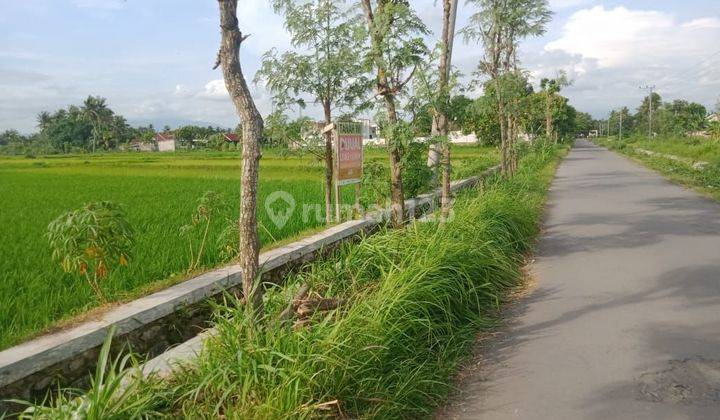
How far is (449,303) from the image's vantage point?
4562mm

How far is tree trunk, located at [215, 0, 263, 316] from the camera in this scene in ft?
10.5

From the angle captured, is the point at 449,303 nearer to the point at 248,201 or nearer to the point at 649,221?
the point at 248,201

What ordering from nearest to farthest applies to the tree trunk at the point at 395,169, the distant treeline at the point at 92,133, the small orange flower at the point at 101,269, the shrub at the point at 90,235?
1. the shrub at the point at 90,235
2. the small orange flower at the point at 101,269
3. the tree trunk at the point at 395,169
4. the distant treeline at the point at 92,133

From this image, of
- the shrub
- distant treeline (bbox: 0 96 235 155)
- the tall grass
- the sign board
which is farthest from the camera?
distant treeline (bbox: 0 96 235 155)

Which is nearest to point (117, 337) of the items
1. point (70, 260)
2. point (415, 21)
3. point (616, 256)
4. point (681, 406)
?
point (70, 260)

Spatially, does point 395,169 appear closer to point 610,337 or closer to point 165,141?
point 610,337

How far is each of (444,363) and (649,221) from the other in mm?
6845

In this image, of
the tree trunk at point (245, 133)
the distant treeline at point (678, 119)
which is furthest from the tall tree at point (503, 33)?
the distant treeline at point (678, 119)

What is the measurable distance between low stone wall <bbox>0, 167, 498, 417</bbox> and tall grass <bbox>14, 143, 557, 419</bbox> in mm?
466

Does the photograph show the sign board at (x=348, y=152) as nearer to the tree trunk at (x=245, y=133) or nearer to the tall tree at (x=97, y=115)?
the tree trunk at (x=245, y=133)

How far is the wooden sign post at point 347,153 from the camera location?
7176 millimetres

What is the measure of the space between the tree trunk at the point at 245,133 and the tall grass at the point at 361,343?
238mm

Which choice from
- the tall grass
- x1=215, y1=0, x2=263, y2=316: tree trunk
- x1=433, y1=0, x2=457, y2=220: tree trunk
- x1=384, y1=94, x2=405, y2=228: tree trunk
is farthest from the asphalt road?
x1=384, y1=94, x2=405, y2=228: tree trunk

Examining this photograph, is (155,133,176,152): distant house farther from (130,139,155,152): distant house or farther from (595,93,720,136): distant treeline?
(595,93,720,136): distant treeline
